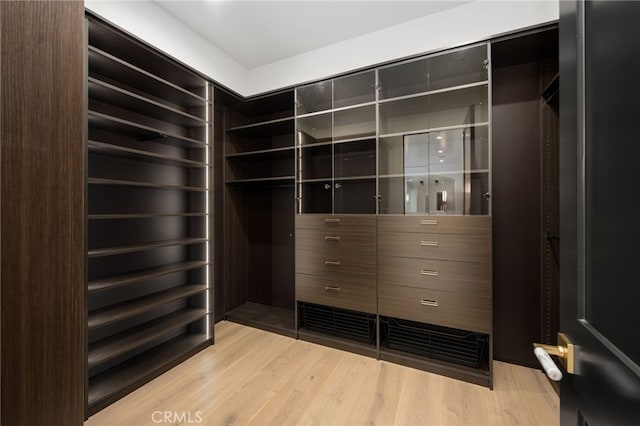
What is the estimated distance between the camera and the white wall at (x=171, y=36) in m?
1.80

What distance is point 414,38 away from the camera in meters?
2.17

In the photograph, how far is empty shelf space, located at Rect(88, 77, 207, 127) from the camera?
70.6 inches

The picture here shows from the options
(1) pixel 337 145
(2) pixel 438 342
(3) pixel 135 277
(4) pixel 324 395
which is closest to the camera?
(4) pixel 324 395

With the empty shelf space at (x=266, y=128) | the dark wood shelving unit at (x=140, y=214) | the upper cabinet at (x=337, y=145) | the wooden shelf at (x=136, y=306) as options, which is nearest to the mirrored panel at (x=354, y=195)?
the upper cabinet at (x=337, y=145)

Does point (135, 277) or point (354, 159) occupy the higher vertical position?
point (354, 159)

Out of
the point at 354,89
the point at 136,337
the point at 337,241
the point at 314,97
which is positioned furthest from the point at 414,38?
the point at 136,337

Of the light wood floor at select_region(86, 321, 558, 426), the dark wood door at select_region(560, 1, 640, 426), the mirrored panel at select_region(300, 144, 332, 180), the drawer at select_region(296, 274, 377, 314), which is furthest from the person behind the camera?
the mirrored panel at select_region(300, 144, 332, 180)

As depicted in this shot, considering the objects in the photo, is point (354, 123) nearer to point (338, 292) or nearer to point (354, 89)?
point (354, 89)

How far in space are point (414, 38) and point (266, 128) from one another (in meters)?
1.74

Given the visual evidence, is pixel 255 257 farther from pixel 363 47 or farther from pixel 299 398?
pixel 363 47

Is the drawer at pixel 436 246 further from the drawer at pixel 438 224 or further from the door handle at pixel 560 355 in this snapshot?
the door handle at pixel 560 355

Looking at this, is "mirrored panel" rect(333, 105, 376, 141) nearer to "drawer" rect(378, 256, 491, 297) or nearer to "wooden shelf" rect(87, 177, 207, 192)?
"drawer" rect(378, 256, 491, 297)

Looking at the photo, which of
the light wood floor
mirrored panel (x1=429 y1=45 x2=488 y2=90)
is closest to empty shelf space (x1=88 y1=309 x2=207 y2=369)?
the light wood floor

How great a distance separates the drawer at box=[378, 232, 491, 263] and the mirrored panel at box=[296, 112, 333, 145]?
1.13m
